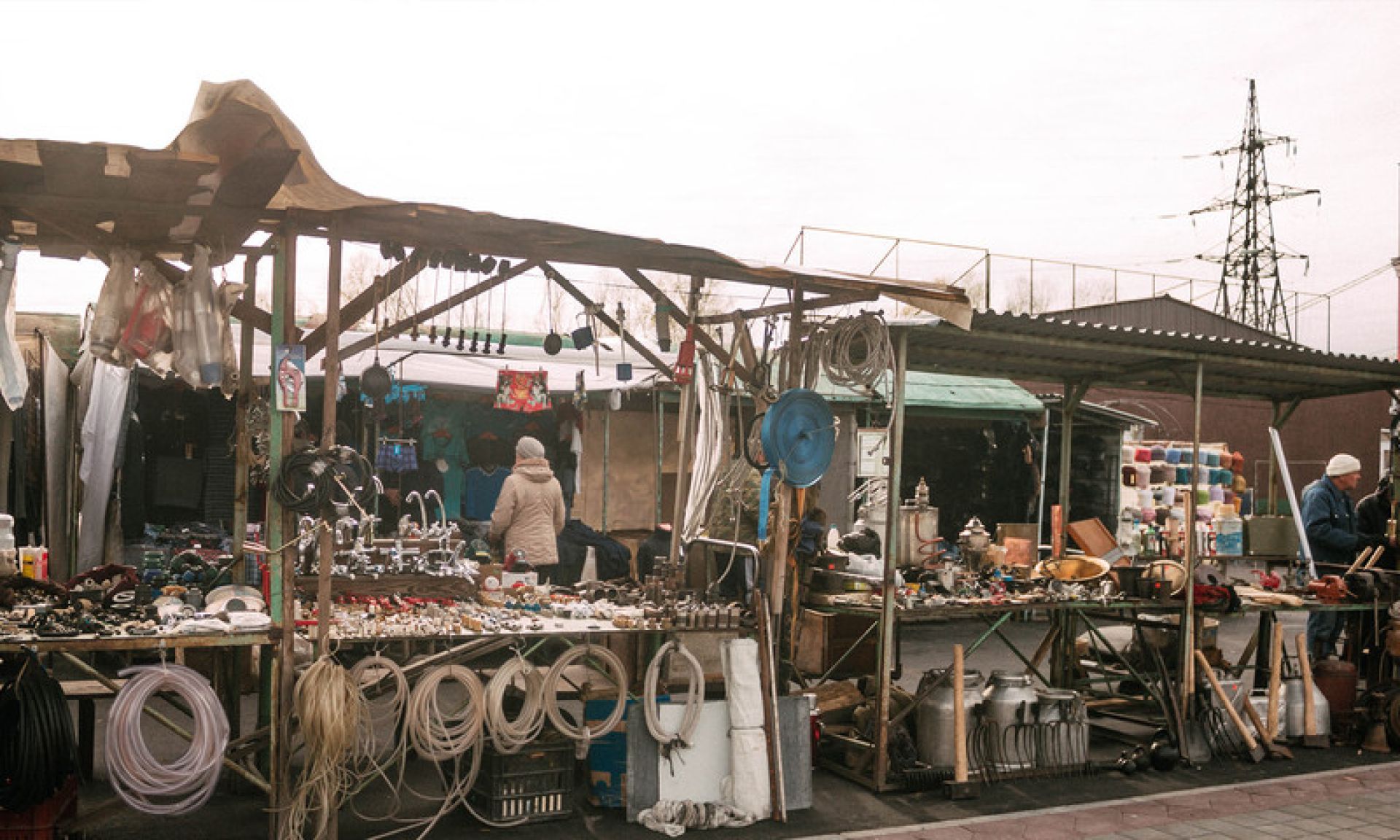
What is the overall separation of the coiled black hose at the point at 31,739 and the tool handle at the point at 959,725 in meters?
4.88

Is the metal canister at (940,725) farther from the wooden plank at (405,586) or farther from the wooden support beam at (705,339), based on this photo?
the wooden plank at (405,586)

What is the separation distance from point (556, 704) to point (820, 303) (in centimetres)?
A: 294

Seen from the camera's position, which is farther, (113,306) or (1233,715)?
(1233,715)

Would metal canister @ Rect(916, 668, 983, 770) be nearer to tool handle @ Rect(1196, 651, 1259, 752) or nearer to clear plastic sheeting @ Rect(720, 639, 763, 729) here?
clear plastic sheeting @ Rect(720, 639, 763, 729)

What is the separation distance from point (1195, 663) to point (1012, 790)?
2.24 meters

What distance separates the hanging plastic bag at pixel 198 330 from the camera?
5770mm

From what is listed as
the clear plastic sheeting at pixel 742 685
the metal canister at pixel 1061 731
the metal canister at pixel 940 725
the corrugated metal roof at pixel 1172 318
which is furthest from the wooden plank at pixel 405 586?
the corrugated metal roof at pixel 1172 318

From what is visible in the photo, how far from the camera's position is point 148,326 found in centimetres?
585

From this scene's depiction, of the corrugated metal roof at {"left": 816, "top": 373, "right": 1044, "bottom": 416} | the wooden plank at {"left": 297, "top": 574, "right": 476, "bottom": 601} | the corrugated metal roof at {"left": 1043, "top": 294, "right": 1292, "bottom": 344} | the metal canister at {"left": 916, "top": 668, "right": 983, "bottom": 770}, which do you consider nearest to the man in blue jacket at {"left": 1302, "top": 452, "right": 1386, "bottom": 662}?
the metal canister at {"left": 916, "top": 668, "right": 983, "bottom": 770}

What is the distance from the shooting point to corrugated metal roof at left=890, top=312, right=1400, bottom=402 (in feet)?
25.2

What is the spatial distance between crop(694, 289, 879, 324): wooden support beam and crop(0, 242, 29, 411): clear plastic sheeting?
12.2 feet

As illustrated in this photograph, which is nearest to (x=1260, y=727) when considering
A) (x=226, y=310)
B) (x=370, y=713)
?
(x=370, y=713)

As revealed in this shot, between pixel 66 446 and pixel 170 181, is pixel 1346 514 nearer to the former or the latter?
pixel 170 181

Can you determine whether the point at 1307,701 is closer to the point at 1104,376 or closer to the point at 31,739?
the point at 1104,376
